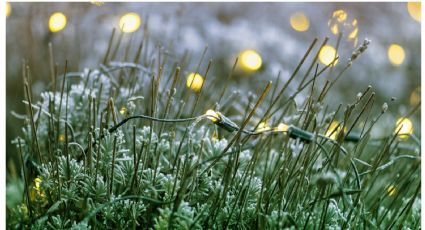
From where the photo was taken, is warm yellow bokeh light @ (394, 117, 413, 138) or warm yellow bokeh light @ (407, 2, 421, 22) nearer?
warm yellow bokeh light @ (394, 117, 413, 138)

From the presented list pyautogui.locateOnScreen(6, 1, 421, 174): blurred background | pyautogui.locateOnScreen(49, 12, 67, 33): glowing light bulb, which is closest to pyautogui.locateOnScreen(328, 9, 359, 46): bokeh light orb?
pyautogui.locateOnScreen(6, 1, 421, 174): blurred background

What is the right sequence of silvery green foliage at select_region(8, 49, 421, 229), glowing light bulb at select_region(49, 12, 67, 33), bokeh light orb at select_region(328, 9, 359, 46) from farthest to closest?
1. glowing light bulb at select_region(49, 12, 67, 33)
2. bokeh light orb at select_region(328, 9, 359, 46)
3. silvery green foliage at select_region(8, 49, 421, 229)

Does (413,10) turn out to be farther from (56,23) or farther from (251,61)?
(56,23)

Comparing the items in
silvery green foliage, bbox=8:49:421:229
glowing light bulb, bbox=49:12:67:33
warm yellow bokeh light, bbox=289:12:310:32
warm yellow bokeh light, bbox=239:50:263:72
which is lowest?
silvery green foliage, bbox=8:49:421:229

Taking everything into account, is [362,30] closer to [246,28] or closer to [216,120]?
[246,28]

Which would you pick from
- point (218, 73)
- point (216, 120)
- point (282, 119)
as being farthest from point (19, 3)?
point (216, 120)

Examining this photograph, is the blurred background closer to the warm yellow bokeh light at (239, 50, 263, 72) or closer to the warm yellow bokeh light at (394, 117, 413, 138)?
the warm yellow bokeh light at (239, 50, 263, 72)

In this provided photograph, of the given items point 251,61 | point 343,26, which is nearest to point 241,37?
point 251,61
